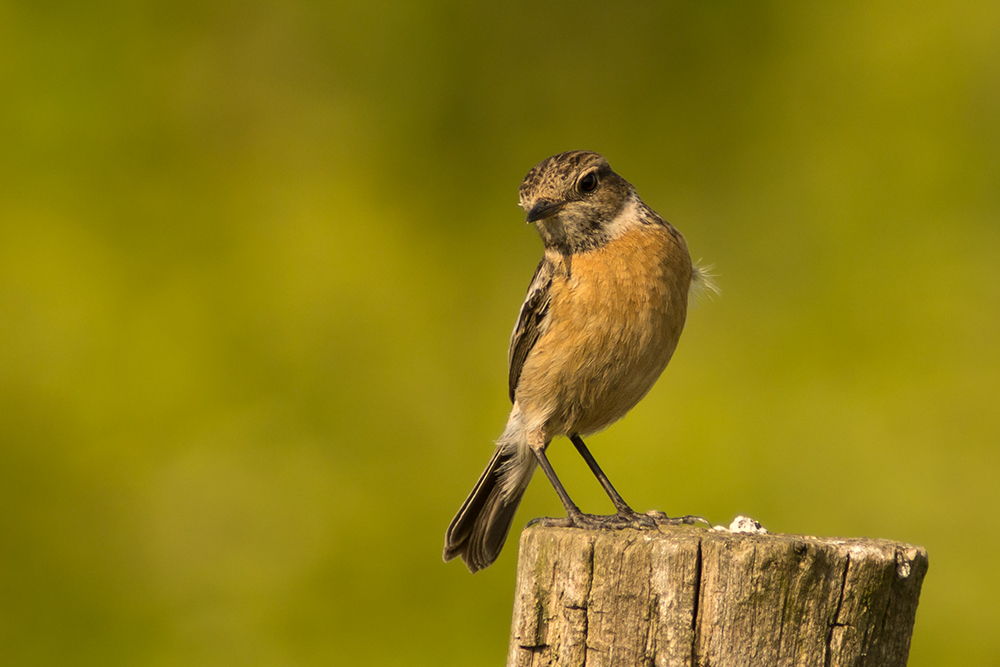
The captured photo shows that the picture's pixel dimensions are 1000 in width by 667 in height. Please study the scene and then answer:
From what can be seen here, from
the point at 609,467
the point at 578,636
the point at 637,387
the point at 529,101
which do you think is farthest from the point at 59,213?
the point at 578,636

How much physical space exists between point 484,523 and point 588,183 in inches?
75.5

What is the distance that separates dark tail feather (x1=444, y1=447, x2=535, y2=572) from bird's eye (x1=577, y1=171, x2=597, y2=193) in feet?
4.89

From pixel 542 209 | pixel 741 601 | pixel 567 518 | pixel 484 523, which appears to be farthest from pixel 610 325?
pixel 741 601

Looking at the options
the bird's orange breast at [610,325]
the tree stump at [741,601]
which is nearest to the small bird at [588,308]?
the bird's orange breast at [610,325]

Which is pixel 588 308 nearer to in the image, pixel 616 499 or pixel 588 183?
pixel 588 183

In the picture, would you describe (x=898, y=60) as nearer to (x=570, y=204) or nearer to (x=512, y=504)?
(x=570, y=204)

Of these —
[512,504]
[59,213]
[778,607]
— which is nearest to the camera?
[778,607]

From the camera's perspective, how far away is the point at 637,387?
5.12m

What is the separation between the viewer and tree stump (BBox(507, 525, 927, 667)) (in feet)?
10.3

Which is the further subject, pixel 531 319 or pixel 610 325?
pixel 531 319

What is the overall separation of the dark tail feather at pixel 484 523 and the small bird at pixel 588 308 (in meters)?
0.01

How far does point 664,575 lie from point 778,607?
0.36 meters

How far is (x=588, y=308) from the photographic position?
4.96m

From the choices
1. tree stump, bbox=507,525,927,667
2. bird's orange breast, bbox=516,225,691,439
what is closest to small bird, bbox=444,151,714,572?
bird's orange breast, bbox=516,225,691,439
